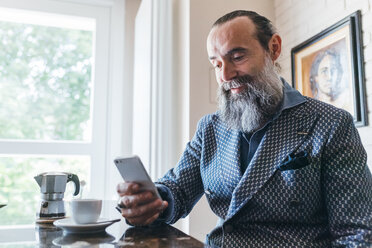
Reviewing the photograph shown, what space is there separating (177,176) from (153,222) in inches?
8.8

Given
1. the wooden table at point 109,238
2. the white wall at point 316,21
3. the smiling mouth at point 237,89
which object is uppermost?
the white wall at point 316,21

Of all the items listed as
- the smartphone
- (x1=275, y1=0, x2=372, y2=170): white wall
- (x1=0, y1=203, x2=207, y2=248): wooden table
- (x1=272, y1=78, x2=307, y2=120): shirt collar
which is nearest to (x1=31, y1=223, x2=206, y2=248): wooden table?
(x1=0, y1=203, x2=207, y2=248): wooden table

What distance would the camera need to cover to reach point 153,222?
0.96 meters

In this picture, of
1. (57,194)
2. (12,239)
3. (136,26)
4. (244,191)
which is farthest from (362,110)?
(136,26)

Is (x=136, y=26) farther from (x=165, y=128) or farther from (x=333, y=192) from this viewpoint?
(x=333, y=192)

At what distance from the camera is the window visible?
2.59m

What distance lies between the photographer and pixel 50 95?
8.96ft

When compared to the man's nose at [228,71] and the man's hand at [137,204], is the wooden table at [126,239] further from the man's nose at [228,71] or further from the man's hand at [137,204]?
the man's nose at [228,71]

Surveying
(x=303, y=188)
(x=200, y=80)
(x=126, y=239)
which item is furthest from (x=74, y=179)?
(x=200, y=80)

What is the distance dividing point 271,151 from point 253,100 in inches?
7.9

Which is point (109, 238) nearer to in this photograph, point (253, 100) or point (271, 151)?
point (271, 151)

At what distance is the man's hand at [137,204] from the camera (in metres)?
0.89

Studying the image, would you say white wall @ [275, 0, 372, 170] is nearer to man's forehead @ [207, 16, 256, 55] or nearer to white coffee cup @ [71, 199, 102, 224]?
man's forehead @ [207, 16, 256, 55]

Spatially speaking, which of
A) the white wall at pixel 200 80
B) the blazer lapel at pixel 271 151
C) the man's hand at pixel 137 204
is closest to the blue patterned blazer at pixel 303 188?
the blazer lapel at pixel 271 151
